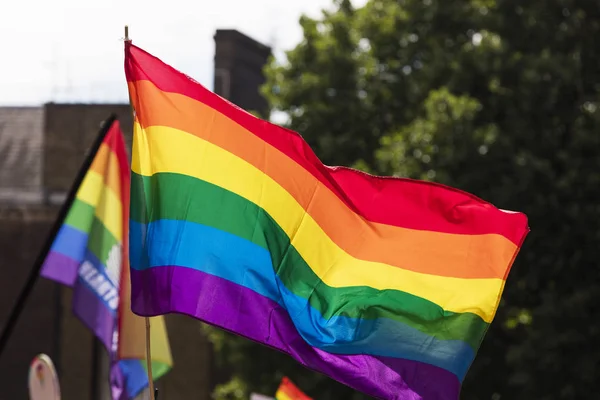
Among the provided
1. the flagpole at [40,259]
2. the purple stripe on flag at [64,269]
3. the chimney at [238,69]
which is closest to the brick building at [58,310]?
the chimney at [238,69]

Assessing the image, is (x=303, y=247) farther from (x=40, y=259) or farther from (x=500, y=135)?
(x=500, y=135)

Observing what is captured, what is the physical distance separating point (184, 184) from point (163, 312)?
29.5 inches

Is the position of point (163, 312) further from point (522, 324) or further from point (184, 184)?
point (522, 324)

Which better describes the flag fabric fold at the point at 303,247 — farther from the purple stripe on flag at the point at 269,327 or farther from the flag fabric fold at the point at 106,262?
the flag fabric fold at the point at 106,262

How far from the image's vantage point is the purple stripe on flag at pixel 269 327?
24.5ft

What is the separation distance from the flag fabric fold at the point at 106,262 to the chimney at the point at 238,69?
1890cm

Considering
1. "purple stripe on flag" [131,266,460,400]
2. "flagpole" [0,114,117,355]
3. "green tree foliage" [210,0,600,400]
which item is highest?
"purple stripe on flag" [131,266,460,400]

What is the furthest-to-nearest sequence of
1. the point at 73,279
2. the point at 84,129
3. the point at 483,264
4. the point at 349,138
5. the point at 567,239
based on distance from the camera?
the point at 84,129 < the point at 349,138 < the point at 567,239 < the point at 73,279 < the point at 483,264

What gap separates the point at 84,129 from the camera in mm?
29984

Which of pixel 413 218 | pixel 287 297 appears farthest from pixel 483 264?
pixel 287 297

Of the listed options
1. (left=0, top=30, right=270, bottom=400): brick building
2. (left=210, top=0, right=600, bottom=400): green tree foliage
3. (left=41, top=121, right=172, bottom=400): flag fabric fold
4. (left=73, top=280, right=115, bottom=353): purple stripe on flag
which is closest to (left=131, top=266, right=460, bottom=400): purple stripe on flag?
(left=41, top=121, right=172, bottom=400): flag fabric fold

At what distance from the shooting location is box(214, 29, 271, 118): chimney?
104 feet

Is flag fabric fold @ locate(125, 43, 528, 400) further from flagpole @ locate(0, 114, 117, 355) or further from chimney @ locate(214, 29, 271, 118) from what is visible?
chimney @ locate(214, 29, 271, 118)

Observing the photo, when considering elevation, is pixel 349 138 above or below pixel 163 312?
below
